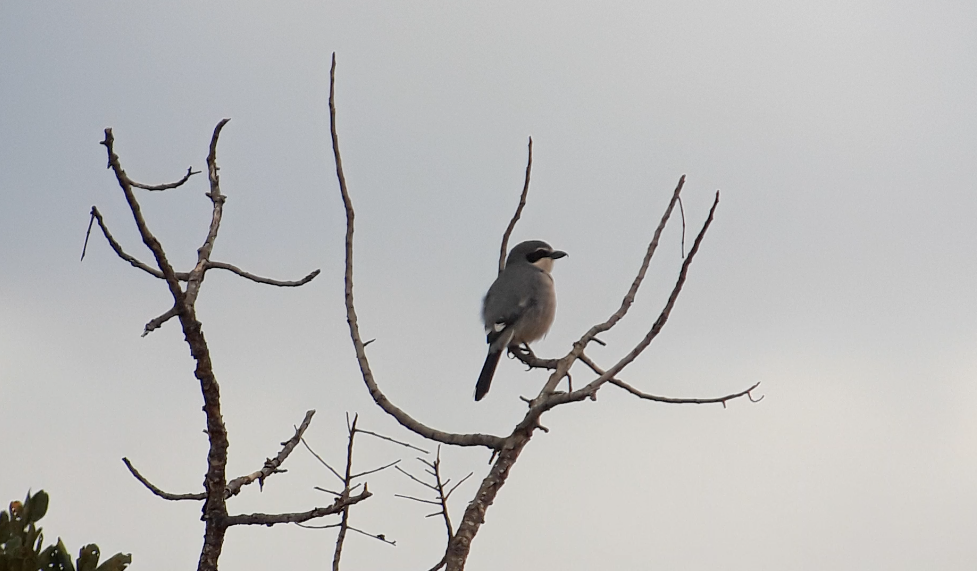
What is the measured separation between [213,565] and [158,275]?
3.63 ft

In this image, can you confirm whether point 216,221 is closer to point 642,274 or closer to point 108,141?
point 108,141

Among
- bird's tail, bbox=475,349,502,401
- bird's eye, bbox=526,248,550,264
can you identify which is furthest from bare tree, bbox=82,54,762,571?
bird's eye, bbox=526,248,550,264


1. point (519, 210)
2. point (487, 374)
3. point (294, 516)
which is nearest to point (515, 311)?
point (487, 374)

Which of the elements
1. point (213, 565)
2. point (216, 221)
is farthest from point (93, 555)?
point (216, 221)

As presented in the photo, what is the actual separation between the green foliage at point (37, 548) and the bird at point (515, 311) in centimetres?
430

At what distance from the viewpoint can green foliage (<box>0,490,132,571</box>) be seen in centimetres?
344

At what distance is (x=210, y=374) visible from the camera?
3479mm

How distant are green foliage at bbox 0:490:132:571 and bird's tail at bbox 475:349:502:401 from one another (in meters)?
4.29

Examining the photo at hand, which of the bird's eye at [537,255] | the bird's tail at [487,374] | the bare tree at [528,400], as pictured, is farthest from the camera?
the bird's eye at [537,255]

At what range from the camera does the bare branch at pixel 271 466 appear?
12.5ft

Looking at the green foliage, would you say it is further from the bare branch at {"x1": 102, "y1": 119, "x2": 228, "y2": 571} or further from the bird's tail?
the bird's tail

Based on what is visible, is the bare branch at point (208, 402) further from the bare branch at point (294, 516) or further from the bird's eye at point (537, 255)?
the bird's eye at point (537, 255)

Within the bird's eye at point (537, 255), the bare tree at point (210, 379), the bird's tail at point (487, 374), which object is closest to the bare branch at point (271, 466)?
the bare tree at point (210, 379)

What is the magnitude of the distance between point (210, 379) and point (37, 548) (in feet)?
2.76
